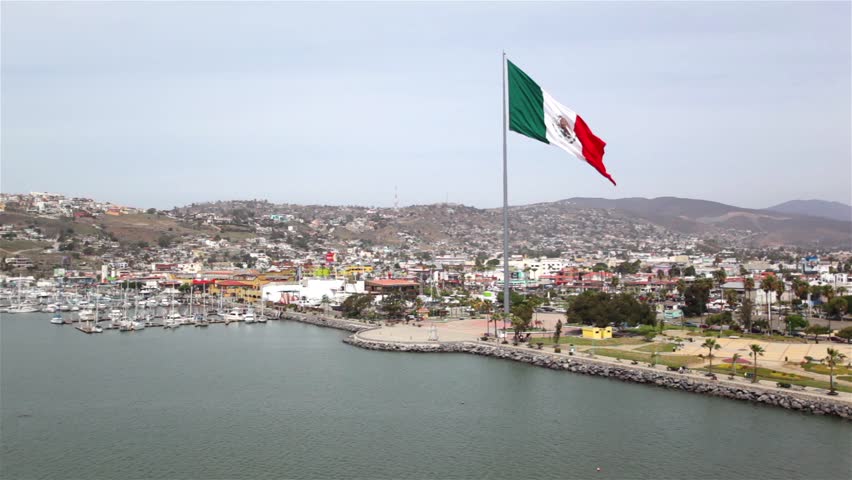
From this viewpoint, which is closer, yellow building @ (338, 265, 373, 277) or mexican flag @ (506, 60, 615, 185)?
mexican flag @ (506, 60, 615, 185)

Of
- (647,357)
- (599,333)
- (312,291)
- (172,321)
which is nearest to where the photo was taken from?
(647,357)

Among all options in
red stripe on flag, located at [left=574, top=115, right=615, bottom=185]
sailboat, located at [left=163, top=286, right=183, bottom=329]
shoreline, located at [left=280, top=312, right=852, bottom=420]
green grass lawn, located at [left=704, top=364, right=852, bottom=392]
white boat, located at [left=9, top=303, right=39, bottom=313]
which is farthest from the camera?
white boat, located at [left=9, top=303, right=39, bottom=313]

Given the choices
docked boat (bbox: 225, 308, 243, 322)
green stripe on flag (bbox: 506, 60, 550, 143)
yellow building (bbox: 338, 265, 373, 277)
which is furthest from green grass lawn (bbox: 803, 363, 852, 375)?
yellow building (bbox: 338, 265, 373, 277)

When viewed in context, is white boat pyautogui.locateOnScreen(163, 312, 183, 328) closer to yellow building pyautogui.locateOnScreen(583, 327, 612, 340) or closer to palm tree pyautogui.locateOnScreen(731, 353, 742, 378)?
yellow building pyautogui.locateOnScreen(583, 327, 612, 340)

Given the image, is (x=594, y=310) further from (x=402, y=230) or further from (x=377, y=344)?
(x=402, y=230)

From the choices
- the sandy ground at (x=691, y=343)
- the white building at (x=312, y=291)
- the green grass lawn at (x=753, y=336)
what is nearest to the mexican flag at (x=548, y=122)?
the sandy ground at (x=691, y=343)

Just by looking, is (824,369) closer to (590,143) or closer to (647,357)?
(647,357)

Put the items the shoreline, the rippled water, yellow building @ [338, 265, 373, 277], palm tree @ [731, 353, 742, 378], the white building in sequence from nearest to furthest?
the rippled water < the shoreline < palm tree @ [731, 353, 742, 378] < the white building < yellow building @ [338, 265, 373, 277]

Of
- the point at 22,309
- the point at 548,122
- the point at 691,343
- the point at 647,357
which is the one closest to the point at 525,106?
the point at 548,122
